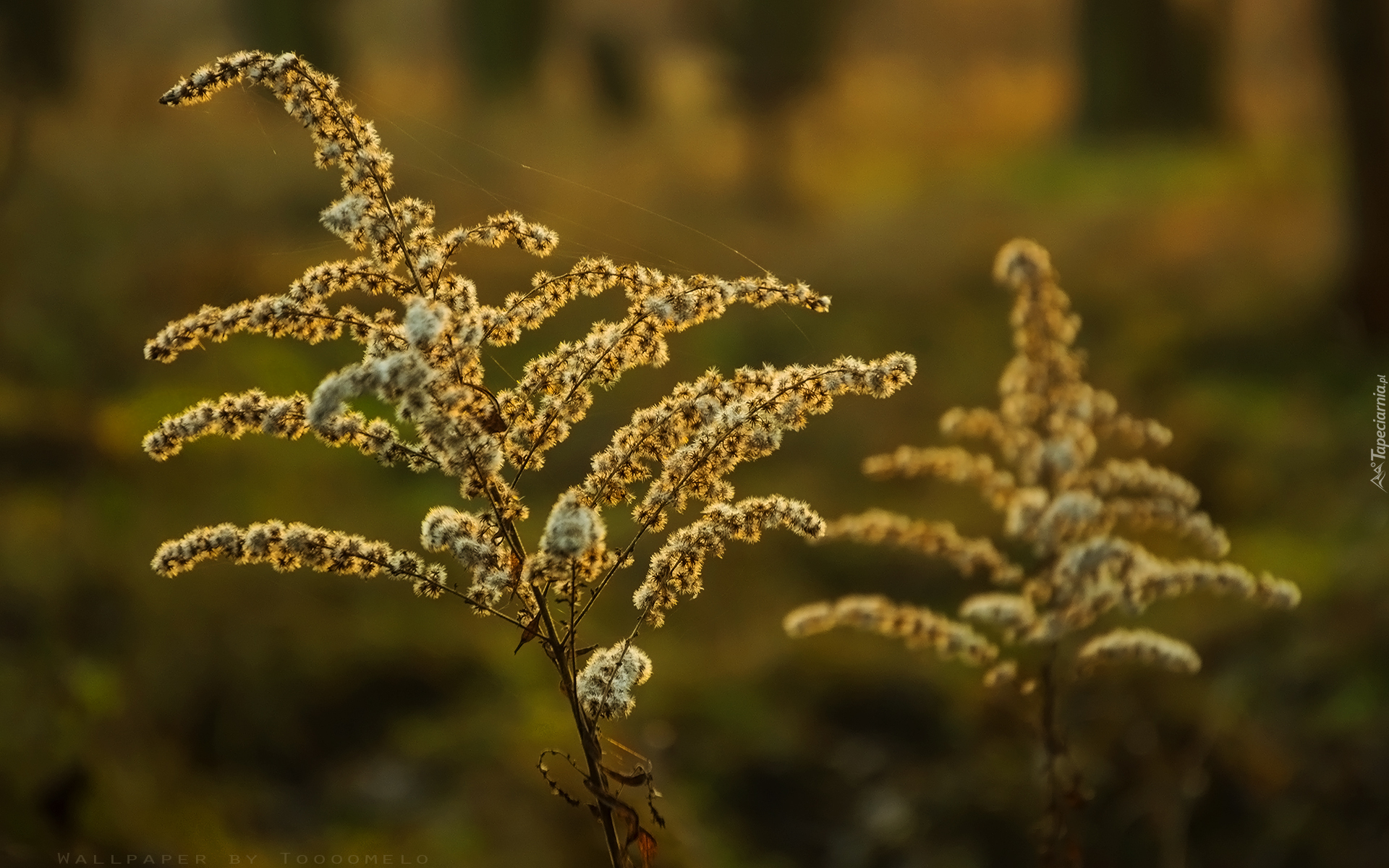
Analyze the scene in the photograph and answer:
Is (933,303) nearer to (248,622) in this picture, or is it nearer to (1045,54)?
(1045,54)

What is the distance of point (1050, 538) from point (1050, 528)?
0.03m

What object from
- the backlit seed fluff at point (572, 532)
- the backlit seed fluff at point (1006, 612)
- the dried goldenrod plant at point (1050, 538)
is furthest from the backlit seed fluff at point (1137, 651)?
the backlit seed fluff at point (572, 532)

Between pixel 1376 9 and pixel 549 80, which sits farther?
pixel 549 80

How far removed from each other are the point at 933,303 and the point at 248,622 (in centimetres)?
390

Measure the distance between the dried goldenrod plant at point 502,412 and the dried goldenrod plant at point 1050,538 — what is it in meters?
0.99

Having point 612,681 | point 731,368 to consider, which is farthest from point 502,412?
point 731,368

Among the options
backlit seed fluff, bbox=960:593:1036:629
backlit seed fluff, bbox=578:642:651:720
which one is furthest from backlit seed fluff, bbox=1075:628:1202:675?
backlit seed fluff, bbox=578:642:651:720

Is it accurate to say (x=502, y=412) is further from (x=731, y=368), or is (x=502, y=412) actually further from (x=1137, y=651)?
(x=731, y=368)

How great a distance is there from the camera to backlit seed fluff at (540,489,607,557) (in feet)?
4.00

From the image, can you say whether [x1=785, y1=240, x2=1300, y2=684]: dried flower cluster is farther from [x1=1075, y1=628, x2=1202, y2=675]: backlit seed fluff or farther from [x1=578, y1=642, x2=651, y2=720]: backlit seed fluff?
[x1=578, y1=642, x2=651, y2=720]: backlit seed fluff

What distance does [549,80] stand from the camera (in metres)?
6.47

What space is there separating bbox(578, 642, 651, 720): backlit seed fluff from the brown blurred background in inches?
77.3

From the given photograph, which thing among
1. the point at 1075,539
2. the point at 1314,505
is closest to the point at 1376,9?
the point at 1314,505

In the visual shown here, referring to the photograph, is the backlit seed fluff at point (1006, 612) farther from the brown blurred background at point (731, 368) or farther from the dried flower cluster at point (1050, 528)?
the brown blurred background at point (731, 368)
